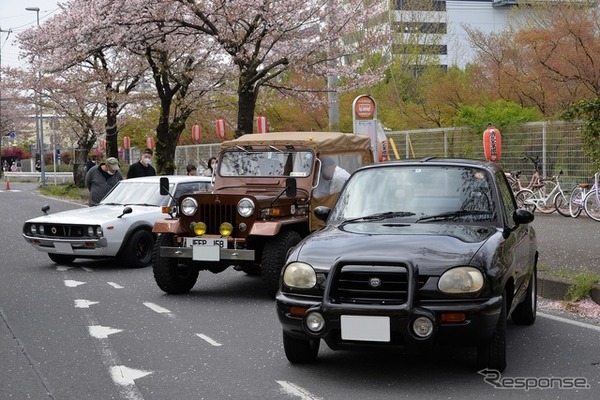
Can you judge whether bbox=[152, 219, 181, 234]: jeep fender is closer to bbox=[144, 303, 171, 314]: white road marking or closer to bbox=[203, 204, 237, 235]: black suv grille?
bbox=[203, 204, 237, 235]: black suv grille

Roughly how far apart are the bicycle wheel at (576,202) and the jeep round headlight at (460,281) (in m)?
14.2

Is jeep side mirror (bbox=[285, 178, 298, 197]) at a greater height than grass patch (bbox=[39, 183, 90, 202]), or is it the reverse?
jeep side mirror (bbox=[285, 178, 298, 197])

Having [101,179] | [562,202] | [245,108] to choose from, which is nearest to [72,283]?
[101,179]

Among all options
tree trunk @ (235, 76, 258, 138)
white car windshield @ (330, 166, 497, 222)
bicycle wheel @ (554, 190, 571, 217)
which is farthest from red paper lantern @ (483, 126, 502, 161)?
white car windshield @ (330, 166, 497, 222)

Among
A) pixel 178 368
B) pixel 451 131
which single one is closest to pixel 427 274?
pixel 178 368

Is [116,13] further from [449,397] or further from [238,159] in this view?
[449,397]

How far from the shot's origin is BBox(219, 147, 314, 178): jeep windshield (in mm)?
10930

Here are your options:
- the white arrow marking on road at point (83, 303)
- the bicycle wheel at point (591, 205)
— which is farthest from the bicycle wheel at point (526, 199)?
the white arrow marking on road at point (83, 303)

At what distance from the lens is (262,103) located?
3741 cm

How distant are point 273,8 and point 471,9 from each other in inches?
2191

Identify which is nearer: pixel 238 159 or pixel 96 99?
pixel 238 159

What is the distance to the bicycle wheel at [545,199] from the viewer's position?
2064cm

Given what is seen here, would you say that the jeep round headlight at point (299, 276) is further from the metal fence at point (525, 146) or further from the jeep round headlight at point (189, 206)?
the metal fence at point (525, 146)

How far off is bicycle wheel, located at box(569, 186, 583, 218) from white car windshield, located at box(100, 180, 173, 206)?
9.91 metres
